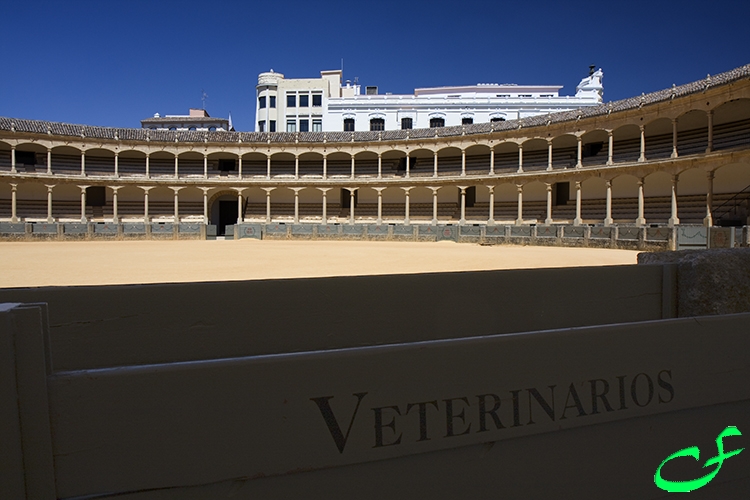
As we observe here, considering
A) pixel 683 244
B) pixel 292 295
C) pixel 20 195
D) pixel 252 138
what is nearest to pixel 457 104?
pixel 252 138

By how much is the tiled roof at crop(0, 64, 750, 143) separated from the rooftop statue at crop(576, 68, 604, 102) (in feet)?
51.4

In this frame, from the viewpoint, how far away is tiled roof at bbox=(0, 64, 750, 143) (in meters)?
28.1

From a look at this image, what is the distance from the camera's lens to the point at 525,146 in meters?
35.4

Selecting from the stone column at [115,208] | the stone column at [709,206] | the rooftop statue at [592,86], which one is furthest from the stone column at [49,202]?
the rooftop statue at [592,86]

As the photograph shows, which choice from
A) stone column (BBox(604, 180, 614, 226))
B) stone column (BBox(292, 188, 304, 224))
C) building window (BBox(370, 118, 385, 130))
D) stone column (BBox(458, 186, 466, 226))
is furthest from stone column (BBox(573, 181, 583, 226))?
building window (BBox(370, 118, 385, 130))

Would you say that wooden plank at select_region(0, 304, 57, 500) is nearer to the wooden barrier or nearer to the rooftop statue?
the wooden barrier

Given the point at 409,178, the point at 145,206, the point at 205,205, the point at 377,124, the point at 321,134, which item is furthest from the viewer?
the point at 377,124

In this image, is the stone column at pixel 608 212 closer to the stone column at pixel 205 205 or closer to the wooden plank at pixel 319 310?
the wooden plank at pixel 319 310

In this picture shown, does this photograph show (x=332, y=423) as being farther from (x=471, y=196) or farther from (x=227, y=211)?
(x=227, y=211)

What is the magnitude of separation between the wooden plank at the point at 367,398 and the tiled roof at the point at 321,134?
29.2 meters

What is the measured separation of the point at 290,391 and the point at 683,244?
21.1 meters

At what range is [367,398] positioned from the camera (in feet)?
4.63

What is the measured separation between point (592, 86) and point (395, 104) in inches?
770

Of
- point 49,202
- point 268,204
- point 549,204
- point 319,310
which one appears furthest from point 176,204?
point 319,310
